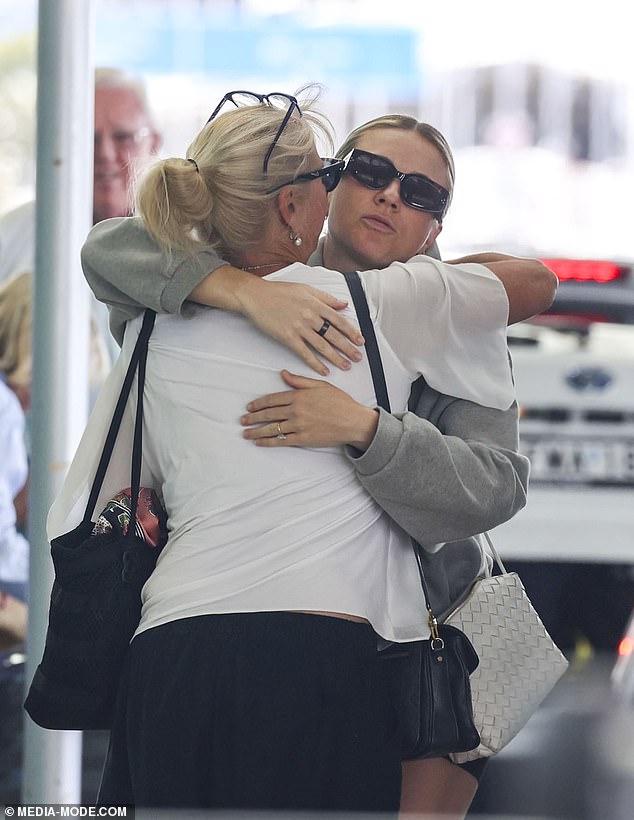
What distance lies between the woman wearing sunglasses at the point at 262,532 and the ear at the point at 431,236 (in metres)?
0.30


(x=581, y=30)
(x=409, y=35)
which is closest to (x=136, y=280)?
→ (x=409, y=35)

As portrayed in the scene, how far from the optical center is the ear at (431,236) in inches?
86.4

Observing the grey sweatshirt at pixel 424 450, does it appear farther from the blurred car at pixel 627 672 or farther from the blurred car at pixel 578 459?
the blurred car at pixel 578 459

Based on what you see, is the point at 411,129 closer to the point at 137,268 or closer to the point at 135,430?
the point at 137,268

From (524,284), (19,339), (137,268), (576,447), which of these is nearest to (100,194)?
(19,339)

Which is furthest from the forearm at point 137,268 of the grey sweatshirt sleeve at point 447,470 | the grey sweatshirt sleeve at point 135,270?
the grey sweatshirt sleeve at point 447,470

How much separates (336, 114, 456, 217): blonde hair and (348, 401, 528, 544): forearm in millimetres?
484

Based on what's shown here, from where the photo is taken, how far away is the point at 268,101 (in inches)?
74.4

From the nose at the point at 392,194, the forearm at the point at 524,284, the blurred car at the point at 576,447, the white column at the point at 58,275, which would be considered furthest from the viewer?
the blurred car at the point at 576,447

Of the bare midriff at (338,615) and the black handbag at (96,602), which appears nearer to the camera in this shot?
the bare midriff at (338,615)

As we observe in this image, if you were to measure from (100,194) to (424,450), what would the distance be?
2598 millimetres

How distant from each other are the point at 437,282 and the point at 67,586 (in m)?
0.70

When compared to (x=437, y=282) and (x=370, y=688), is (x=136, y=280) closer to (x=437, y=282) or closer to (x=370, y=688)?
(x=437, y=282)

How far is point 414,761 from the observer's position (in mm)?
2004
